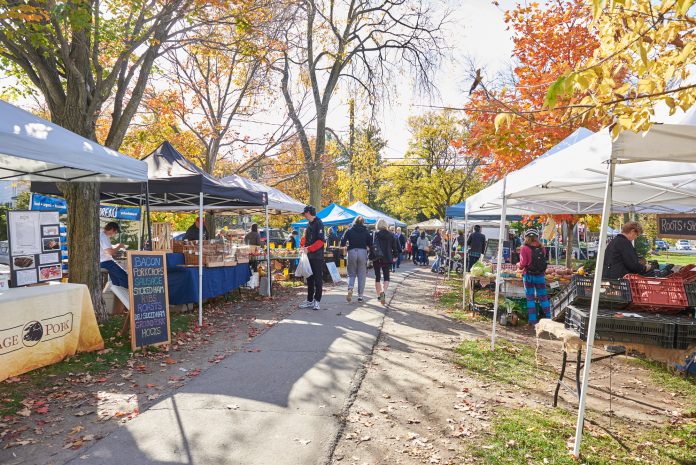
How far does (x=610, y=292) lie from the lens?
14.9 ft

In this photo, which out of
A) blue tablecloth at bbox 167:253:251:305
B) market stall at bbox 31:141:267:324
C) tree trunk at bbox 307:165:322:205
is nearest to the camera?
market stall at bbox 31:141:267:324

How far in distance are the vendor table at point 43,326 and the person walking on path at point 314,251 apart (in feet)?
14.3

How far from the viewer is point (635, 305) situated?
4516 mm

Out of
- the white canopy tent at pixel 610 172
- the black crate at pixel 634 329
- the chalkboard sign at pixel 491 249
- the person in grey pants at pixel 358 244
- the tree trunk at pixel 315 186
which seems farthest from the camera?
the tree trunk at pixel 315 186

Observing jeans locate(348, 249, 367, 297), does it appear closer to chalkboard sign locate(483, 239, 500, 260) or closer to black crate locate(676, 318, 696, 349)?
black crate locate(676, 318, 696, 349)

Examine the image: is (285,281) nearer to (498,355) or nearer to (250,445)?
(498,355)

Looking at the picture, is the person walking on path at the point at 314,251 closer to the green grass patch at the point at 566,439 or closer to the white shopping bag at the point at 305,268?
the white shopping bag at the point at 305,268

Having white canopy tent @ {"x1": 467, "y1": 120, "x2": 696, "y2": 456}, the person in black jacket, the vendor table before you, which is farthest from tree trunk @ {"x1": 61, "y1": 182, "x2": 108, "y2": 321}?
the person in black jacket

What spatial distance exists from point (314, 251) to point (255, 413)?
5.48 metres

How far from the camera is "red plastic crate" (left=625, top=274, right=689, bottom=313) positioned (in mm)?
4406

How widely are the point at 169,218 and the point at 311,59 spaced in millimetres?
9819

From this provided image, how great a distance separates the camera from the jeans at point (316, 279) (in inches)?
378

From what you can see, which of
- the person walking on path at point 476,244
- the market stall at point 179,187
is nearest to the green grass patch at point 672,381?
the market stall at point 179,187

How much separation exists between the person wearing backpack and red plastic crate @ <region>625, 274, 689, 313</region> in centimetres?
420
